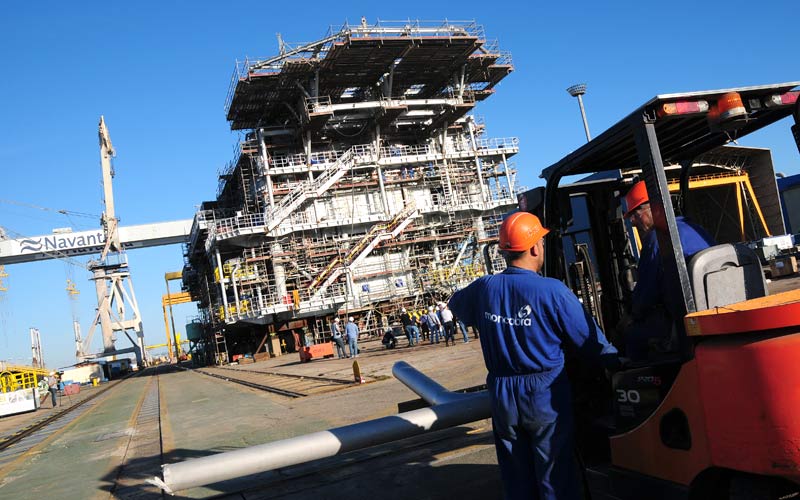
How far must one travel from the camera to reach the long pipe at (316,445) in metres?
3.44

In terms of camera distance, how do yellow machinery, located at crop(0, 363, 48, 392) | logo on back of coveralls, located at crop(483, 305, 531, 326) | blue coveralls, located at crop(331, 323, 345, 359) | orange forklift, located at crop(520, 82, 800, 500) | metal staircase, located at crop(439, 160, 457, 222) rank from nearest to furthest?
orange forklift, located at crop(520, 82, 800, 500) → logo on back of coveralls, located at crop(483, 305, 531, 326) → blue coveralls, located at crop(331, 323, 345, 359) → yellow machinery, located at crop(0, 363, 48, 392) → metal staircase, located at crop(439, 160, 457, 222)

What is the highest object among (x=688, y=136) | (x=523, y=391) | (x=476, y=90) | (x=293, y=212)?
(x=476, y=90)

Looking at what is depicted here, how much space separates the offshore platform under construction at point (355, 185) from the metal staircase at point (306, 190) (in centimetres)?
11

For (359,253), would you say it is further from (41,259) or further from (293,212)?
(41,259)

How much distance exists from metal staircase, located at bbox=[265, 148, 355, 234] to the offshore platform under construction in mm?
106

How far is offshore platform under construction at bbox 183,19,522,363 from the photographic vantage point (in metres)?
41.6

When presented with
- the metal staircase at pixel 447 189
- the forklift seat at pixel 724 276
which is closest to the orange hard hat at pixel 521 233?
the forklift seat at pixel 724 276

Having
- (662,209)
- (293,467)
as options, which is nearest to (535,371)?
(662,209)

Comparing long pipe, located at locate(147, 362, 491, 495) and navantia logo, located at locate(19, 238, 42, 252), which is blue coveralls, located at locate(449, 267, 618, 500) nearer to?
long pipe, located at locate(147, 362, 491, 495)

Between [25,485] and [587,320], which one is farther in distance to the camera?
[25,485]

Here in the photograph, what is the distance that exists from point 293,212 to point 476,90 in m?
20.6

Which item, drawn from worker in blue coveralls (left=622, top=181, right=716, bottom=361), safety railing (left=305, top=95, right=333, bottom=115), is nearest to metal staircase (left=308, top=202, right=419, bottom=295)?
safety railing (left=305, top=95, right=333, bottom=115)

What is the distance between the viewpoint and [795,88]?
3.11m

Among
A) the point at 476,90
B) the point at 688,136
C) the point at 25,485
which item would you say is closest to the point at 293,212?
the point at 476,90
